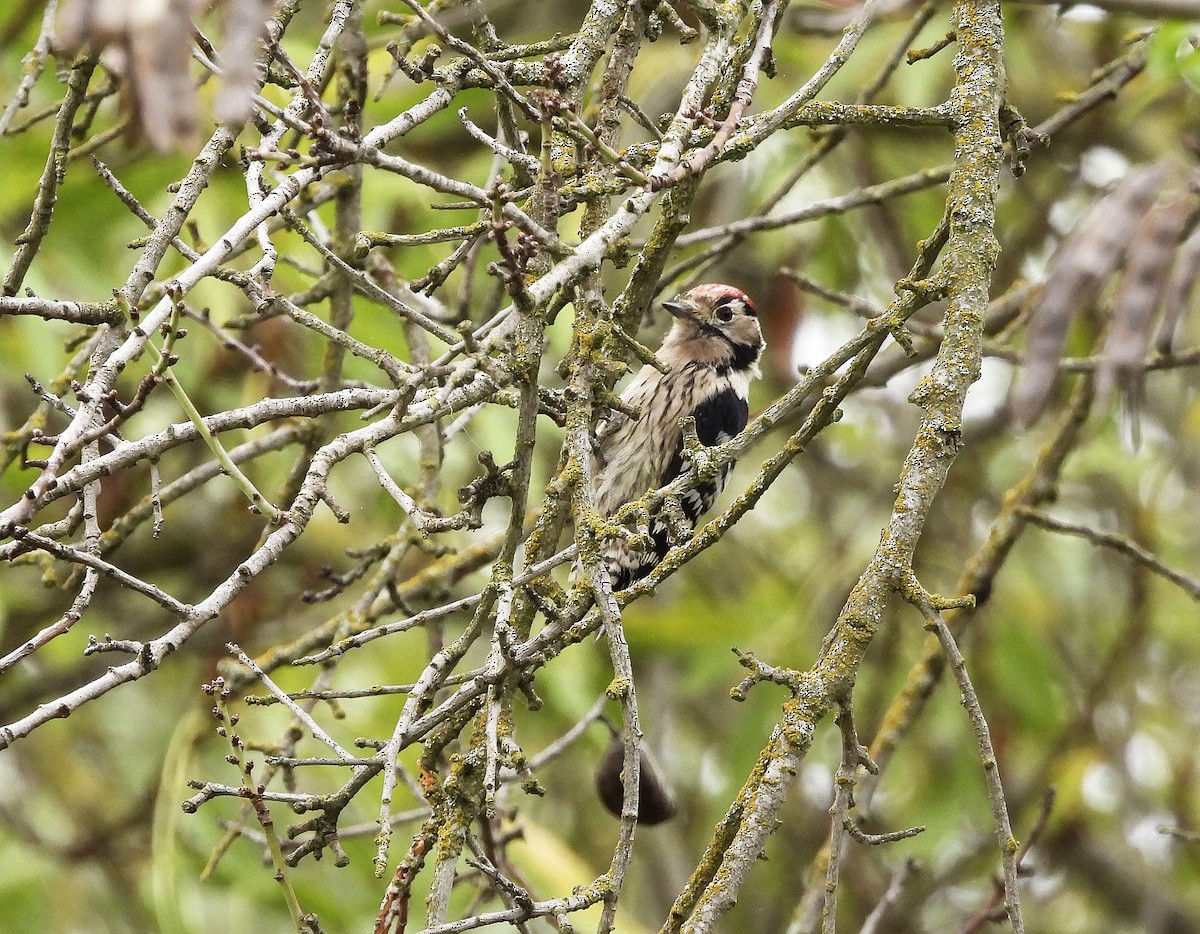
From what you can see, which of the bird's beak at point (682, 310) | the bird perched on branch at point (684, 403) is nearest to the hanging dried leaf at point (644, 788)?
Result: the bird perched on branch at point (684, 403)

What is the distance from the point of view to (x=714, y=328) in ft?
17.3

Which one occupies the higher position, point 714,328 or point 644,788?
point 714,328

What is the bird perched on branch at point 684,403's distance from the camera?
494 centimetres

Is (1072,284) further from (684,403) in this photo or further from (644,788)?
(684,403)

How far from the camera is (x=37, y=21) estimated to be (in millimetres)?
4461

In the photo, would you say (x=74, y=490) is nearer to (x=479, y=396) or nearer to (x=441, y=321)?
(x=479, y=396)

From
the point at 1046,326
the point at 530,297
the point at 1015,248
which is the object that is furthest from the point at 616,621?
the point at 1015,248

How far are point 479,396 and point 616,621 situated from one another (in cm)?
45

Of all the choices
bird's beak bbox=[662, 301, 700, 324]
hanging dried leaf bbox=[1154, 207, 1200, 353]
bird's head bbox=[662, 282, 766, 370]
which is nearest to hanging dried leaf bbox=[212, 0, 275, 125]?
hanging dried leaf bbox=[1154, 207, 1200, 353]

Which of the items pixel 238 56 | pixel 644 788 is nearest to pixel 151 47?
pixel 238 56

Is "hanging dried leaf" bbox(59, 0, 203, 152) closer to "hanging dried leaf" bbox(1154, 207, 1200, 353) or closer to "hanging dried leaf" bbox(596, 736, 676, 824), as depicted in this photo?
"hanging dried leaf" bbox(1154, 207, 1200, 353)

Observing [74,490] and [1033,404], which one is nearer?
[1033,404]

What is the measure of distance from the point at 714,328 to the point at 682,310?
416 millimetres

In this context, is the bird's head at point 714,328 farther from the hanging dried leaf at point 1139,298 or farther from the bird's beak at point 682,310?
the hanging dried leaf at point 1139,298
